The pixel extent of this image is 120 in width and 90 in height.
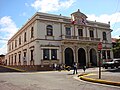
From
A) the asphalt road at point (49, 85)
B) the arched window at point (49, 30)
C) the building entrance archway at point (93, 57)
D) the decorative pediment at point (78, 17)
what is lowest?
the asphalt road at point (49, 85)

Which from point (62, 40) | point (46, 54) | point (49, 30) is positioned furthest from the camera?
point (62, 40)

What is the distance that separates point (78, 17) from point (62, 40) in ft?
23.4

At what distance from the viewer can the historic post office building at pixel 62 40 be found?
35.8m

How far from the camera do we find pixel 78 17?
135ft

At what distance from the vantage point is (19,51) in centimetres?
4772

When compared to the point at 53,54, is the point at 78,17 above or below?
above

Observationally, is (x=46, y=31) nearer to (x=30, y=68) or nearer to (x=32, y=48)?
(x=32, y=48)

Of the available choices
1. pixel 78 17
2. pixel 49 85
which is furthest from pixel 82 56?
pixel 49 85

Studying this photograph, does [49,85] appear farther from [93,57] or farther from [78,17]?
[93,57]

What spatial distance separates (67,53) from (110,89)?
29040 mm

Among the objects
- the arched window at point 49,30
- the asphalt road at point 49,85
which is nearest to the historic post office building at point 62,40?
the arched window at point 49,30

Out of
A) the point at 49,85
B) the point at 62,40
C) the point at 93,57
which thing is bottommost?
the point at 49,85

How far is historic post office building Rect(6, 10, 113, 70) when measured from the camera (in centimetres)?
3575

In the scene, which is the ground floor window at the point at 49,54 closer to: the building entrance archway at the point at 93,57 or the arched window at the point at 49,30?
the arched window at the point at 49,30
